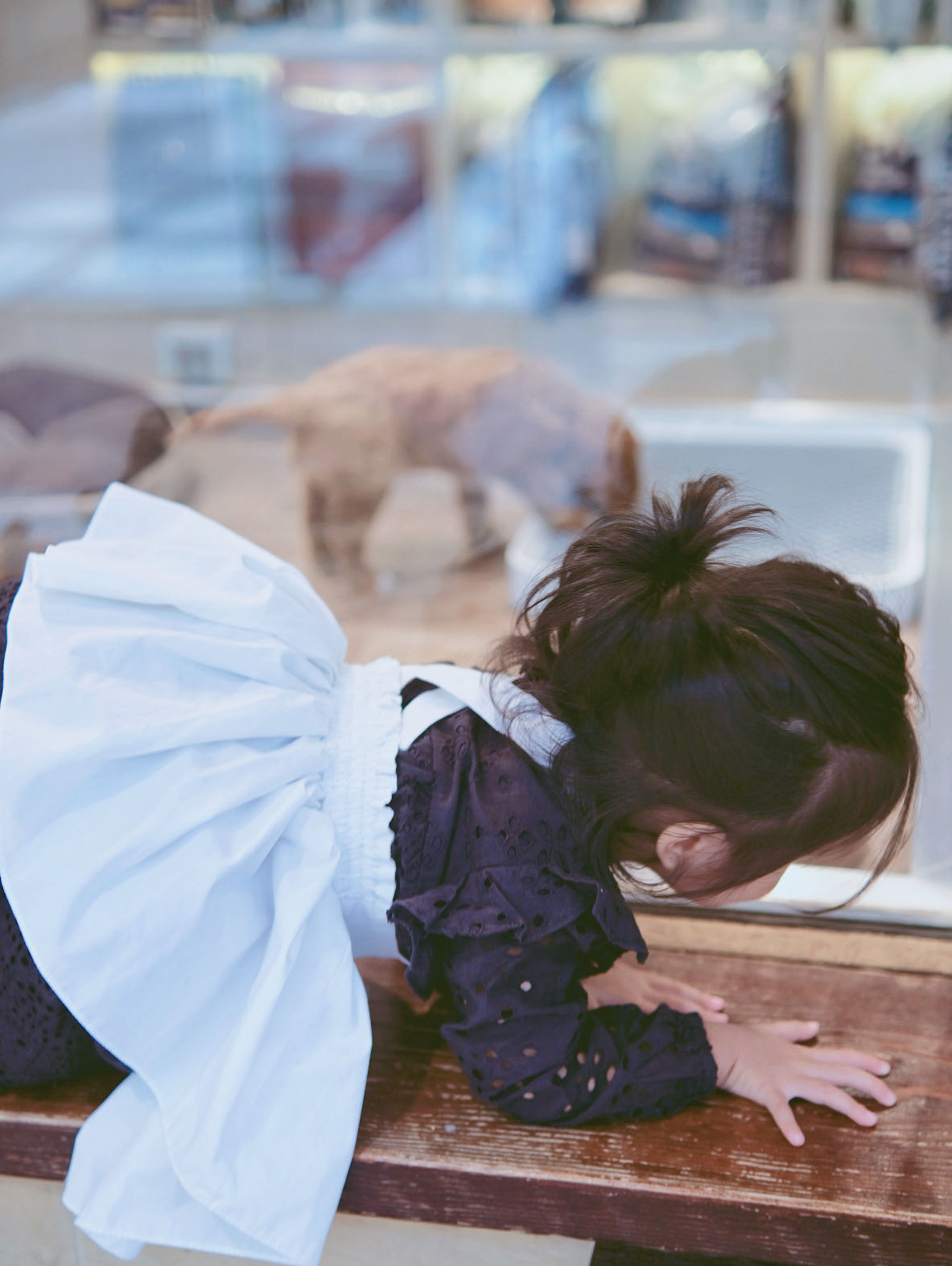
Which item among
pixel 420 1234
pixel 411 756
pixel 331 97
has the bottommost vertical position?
pixel 420 1234

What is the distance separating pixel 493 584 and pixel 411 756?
0.53m

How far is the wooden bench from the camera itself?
45cm

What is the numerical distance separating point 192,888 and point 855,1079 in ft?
0.85

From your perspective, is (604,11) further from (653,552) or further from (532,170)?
(653,552)

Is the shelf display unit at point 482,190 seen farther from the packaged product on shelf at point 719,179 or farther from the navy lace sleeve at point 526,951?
the navy lace sleeve at point 526,951

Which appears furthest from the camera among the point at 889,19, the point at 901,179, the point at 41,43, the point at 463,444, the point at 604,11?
the point at 41,43

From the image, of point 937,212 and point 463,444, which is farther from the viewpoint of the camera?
point 937,212

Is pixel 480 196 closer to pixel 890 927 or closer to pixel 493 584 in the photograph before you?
pixel 493 584

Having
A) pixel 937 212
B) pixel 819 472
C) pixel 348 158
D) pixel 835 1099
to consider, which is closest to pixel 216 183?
pixel 348 158

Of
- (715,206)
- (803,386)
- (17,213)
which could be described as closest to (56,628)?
(803,386)

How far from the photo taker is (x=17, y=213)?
195cm

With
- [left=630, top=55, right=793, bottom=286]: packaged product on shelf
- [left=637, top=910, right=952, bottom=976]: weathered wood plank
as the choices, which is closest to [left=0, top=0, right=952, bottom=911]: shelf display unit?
[left=630, top=55, right=793, bottom=286]: packaged product on shelf

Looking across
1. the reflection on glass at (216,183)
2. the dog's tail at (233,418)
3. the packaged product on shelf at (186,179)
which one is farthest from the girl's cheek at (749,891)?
the packaged product on shelf at (186,179)

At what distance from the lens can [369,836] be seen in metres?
0.50
